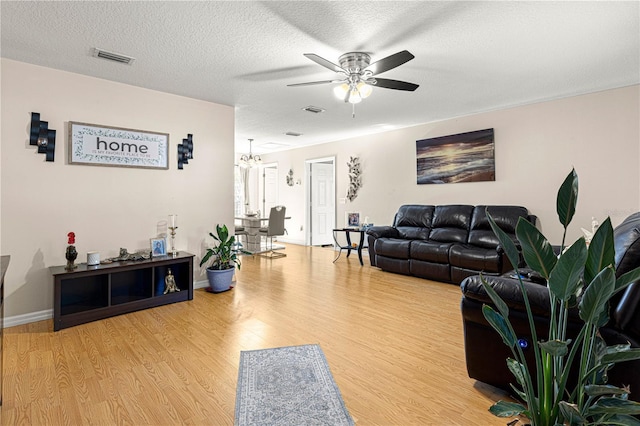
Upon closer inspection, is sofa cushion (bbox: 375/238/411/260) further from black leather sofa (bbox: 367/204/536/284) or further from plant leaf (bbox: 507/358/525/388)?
plant leaf (bbox: 507/358/525/388)

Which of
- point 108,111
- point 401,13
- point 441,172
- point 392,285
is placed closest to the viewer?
point 401,13

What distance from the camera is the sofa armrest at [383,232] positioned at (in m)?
5.52

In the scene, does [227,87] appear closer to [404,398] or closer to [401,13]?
[401,13]

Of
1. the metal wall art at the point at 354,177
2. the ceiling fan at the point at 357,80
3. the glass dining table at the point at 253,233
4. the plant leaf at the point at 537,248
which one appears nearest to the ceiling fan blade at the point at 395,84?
the ceiling fan at the point at 357,80

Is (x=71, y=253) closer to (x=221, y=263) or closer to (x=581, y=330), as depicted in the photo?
(x=221, y=263)

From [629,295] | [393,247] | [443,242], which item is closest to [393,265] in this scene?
[393,247]

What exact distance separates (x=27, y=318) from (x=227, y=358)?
89.7 inches

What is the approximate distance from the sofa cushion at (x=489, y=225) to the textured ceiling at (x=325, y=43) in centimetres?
156

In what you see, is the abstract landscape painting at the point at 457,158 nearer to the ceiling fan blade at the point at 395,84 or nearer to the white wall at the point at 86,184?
Answer: the ceiling fan blade at the point at 395,84

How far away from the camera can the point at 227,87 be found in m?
Result: 3.90

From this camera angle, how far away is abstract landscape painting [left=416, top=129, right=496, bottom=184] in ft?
16.9

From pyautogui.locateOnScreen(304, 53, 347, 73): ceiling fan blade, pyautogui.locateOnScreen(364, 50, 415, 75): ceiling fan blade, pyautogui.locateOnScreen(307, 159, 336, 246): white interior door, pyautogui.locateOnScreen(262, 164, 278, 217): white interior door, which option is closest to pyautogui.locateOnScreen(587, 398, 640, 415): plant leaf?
pyautogui.locateOnScreen(364, 50, 415, 75): ceiling fan blade

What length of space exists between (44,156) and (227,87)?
1997 mm

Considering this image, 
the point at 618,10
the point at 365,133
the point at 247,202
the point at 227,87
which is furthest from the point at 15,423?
the point at 247,202
